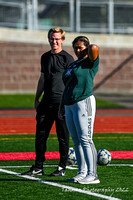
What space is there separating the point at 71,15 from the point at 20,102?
8.43 metres

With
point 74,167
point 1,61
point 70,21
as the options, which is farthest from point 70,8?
point 74,167

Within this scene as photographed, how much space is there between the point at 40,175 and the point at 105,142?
494 cm

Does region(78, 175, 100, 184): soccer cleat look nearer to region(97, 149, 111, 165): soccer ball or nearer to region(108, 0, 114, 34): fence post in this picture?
region(97, 149, 111, 165): soccer ball

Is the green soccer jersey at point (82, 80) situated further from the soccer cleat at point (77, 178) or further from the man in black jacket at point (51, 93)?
the soccer cleat at point (77, 178)

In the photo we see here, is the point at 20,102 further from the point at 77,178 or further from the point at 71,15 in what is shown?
the point at 77,178

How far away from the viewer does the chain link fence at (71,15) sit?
104 feet

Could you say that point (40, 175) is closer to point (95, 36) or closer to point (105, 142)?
point (105, 142)

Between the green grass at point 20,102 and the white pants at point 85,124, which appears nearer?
the white pants at point 85,124

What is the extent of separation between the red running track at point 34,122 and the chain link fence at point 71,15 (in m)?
10.2

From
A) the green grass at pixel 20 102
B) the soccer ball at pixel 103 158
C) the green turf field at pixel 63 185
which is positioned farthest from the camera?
the green grass at pixel 20 102

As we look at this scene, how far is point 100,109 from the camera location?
79.8ft

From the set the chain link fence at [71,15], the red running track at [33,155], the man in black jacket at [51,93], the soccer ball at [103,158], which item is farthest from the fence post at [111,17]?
the man in black jacket at [51,93]

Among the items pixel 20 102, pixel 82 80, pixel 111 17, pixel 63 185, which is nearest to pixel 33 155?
pixel 63 185

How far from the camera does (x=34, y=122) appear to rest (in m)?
18.2
